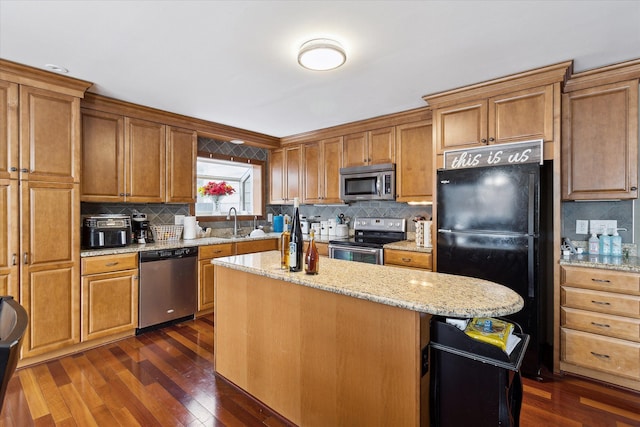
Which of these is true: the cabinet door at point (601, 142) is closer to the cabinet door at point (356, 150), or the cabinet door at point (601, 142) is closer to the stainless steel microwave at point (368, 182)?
the stainless steel microwave at point (368, 182)

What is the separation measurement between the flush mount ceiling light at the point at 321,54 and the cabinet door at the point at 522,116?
1435 millimetres

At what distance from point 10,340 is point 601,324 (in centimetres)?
318

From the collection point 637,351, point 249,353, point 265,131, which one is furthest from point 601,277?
point 265,131

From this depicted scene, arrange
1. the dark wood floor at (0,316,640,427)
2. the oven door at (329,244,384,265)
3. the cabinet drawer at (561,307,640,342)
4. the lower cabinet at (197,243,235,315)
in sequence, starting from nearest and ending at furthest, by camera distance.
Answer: the dark wood floor at (0,316,640,427)
the cabinet drawer at (561,307,640,342)
the oven door at (329,244,384,265)
the lower cabinet at (197,243,235,315)

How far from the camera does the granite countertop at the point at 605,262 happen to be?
2.21 meters

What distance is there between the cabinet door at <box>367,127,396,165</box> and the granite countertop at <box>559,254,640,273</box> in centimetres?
193

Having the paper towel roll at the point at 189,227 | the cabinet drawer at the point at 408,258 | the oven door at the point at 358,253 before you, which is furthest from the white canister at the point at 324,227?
the paper towel roll at the point at 189,227

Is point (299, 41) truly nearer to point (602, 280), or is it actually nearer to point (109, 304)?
point (602, 280)

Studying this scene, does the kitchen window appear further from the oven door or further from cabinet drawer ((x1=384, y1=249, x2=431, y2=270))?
cabinet drawer ((x1=384, y1=249, x2=431, y2=270))

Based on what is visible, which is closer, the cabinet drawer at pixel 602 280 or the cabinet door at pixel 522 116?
the cabinet drawer at pixel 602 280

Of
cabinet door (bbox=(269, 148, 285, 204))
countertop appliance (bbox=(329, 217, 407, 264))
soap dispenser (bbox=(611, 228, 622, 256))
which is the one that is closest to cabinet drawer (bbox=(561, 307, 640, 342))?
soap dispenser (bbox=(611, 228, 622, 256))

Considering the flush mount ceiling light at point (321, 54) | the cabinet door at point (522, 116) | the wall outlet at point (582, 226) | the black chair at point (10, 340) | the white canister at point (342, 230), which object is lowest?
the black chair at point (10, 340)

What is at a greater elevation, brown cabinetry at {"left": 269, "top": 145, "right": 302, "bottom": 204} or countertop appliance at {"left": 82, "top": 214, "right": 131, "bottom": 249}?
brown cabinetry at {"left": 269, "top": 145, "right": 302, "bottom": 204}

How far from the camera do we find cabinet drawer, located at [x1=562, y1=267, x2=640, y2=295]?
2.20m
